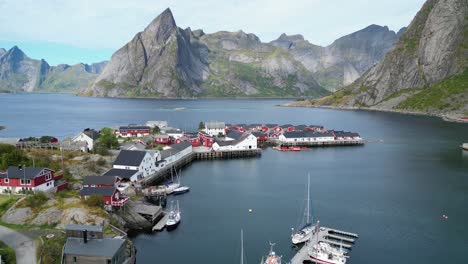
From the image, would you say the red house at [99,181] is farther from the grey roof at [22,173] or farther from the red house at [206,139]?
the red house at [206,139]

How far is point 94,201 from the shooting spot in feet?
146

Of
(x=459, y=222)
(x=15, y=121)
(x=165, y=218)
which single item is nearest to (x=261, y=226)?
(x=165, y=218)

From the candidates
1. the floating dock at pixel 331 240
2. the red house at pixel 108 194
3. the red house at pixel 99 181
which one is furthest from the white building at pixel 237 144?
the floating dock at pixel 331 240

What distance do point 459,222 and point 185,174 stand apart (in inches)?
1713

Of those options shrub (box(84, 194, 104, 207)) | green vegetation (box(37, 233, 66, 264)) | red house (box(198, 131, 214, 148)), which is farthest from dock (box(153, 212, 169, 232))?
red house (box(198, 131, 214, 148))

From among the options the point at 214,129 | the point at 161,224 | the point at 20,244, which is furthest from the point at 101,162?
the point at 214,129

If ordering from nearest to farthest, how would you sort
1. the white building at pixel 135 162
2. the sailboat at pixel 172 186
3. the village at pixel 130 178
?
1. the village at pixel 130 178
2. the sailboat at pixel 172 186
3. the white building at pixel 135 162

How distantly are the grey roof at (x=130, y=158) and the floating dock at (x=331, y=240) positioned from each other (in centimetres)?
3106

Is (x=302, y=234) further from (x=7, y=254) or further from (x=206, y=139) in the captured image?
(x=206, y=139)

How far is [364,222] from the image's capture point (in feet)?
158

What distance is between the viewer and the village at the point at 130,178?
112 ft

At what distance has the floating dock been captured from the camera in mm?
39131

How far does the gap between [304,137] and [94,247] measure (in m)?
83.3

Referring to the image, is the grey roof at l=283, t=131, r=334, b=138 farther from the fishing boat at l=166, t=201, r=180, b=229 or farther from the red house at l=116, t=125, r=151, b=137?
the fishing boat at l=166, t=201, r=180, b=229
